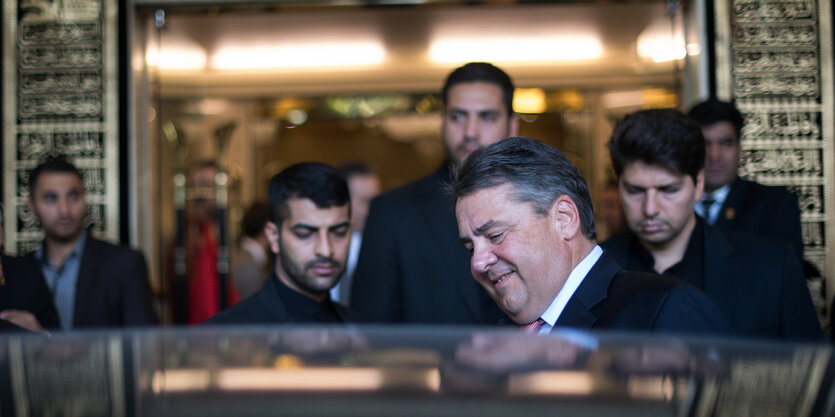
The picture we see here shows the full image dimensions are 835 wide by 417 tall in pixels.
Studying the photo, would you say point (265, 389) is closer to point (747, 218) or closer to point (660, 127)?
point (660, 127)

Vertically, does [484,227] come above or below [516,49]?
below

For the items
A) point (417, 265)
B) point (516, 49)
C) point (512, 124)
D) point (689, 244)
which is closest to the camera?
point (689, 244)

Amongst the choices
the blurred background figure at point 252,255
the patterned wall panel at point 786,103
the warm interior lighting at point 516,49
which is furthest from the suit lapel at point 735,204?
the warm interior lighting at point 516,49

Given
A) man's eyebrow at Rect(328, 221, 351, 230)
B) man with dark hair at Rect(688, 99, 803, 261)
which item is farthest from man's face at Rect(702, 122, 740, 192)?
man's eyebrow at Rect(328, 221, 351, 230)

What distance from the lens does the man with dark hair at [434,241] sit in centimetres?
274

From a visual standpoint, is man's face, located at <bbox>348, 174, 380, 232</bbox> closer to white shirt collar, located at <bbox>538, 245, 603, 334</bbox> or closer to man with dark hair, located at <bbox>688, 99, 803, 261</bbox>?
man with dark hair, located at <bbox>688, 99, 803, 261</bbox>

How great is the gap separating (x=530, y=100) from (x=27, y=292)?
6.67 meters

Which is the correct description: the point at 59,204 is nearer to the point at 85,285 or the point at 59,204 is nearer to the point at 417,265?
the point at 85,285

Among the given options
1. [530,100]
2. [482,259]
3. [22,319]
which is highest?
[530,100]

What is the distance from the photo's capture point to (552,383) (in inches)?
22.8

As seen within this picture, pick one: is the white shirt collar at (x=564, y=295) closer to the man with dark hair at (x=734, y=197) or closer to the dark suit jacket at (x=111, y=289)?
the man with dark hair at (x=734, y=197)

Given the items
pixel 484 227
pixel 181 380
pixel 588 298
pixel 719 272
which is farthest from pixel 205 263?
pixel 181 380

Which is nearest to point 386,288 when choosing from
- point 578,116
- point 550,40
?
point 550,40

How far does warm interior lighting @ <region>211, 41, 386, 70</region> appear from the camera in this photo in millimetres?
8023
